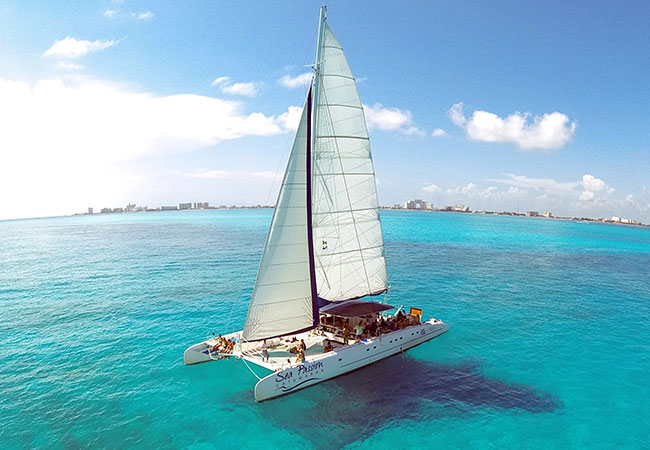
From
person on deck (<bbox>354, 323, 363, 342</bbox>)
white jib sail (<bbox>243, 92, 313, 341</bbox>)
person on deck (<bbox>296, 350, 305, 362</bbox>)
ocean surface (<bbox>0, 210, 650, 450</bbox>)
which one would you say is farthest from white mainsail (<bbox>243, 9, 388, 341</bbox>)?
ocean surface (<bbox>0, 210, 650, 450</bbox>)

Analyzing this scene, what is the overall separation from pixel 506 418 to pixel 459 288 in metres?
28.0

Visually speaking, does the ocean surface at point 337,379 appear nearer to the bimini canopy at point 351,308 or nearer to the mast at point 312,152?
the bimini canopy at point 351,308

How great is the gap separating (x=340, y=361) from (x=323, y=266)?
6.38 meters

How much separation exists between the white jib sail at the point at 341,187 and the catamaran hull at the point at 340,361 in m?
3.94

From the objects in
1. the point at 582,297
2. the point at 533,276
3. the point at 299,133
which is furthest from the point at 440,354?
the point at 533,276

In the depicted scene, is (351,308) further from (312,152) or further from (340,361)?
(312,152)

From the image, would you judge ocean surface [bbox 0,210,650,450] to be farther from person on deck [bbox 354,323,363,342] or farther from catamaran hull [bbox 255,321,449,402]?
person on deck [bbox 354,323,363,342]

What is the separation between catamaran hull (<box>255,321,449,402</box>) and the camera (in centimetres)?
1975

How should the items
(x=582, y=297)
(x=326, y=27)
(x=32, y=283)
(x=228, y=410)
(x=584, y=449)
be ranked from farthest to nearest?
1. (x=32, y=283)
2. (x=582, y=297)
3. (x=326, y=27)
4. (x=228, y=410)
5. (x=584, y=449)

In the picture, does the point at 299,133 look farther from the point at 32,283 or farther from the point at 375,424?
the point at 32,283

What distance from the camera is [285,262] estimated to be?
2162 cm

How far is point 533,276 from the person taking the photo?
5591 cm

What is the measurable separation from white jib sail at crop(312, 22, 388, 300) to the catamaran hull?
394 cm

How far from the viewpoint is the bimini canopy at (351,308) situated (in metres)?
24.6
